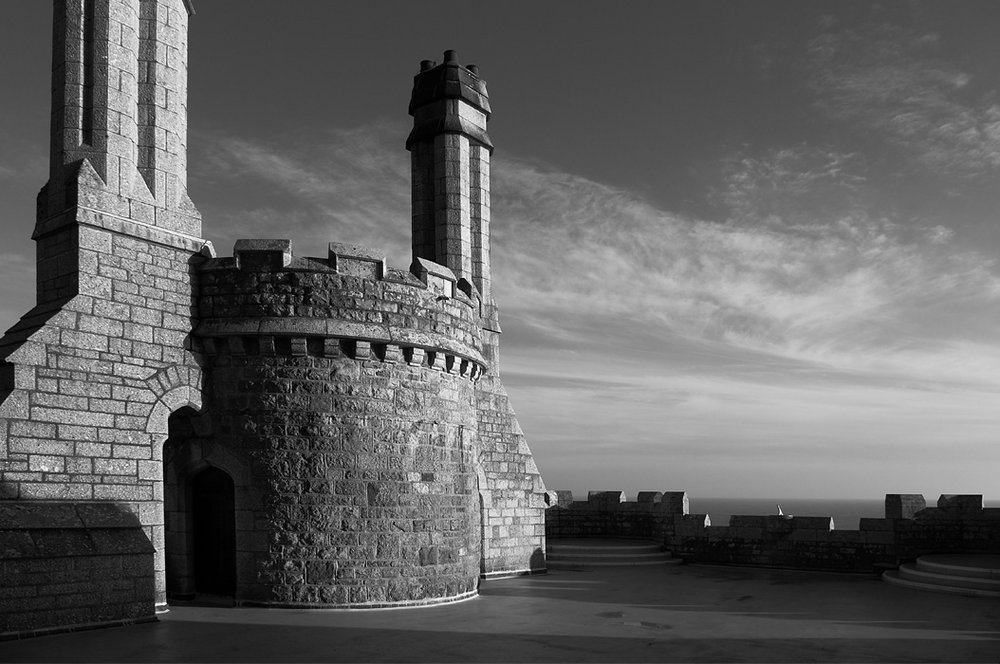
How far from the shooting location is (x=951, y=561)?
51.2ft

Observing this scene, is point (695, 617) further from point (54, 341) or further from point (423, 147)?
point (423, 147)

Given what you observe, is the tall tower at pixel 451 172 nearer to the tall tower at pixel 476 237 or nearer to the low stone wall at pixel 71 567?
the tall tower at pixel 476 237

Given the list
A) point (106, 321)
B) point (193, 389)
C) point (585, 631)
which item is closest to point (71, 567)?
point (193, 389)

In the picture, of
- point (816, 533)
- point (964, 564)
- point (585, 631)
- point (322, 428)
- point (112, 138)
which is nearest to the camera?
point (585, 631)

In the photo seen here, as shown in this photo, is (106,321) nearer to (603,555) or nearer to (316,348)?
(316,348)

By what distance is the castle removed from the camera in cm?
1033

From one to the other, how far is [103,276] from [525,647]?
6.74 metres

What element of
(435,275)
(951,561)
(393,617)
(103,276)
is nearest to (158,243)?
(103,276)

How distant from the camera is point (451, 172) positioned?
18.1 metres

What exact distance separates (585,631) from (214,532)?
18.2 feet

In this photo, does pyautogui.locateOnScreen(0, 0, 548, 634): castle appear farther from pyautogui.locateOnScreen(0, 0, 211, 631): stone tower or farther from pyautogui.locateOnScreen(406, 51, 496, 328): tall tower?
pyautogui.locateOnScreen(406, 51, 496, 328): tall tower

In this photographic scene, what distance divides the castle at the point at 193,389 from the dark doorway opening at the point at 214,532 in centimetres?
3

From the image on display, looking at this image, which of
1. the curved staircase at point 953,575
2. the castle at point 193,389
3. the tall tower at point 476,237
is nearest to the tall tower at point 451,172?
the tall tower at point 476,237

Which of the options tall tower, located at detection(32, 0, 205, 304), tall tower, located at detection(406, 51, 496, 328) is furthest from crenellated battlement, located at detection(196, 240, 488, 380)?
tall tower, located at detection(406, 51, 496, 328)
